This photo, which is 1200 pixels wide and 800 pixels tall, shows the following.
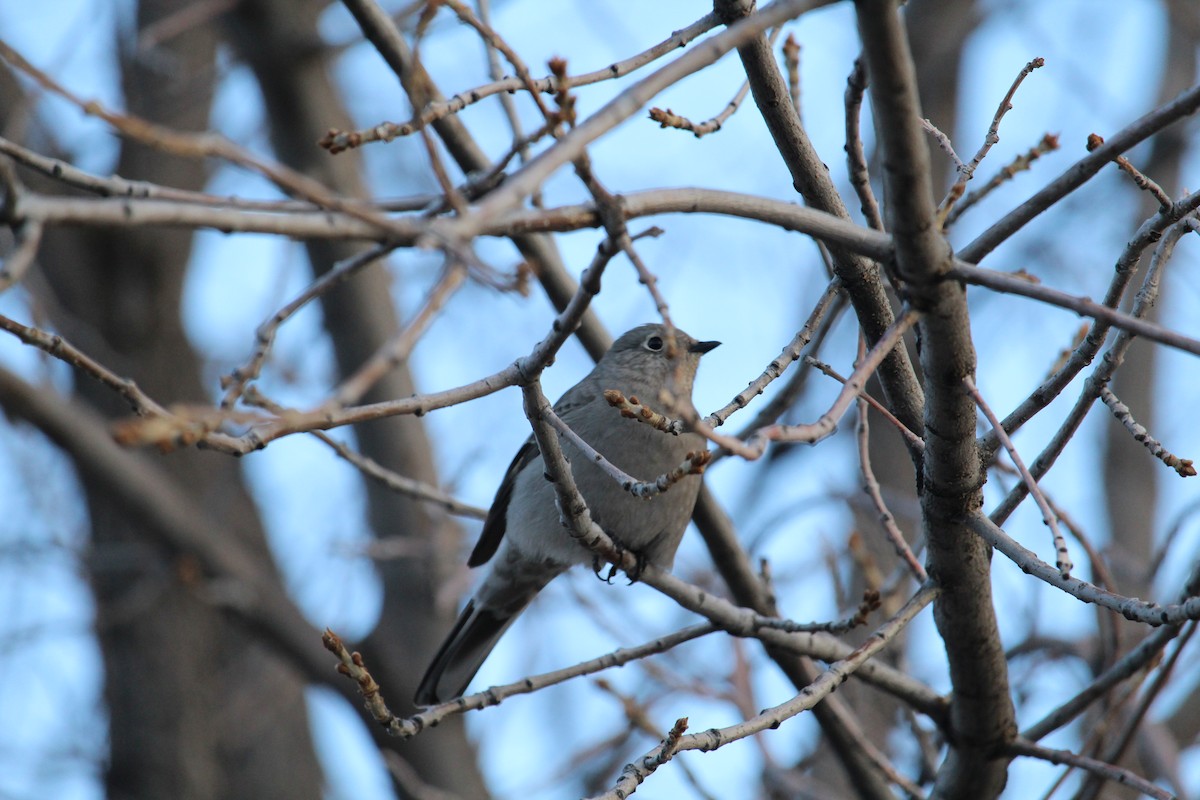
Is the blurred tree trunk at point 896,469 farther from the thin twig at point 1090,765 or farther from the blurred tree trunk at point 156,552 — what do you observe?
the blurred tree trunk at point 156,552

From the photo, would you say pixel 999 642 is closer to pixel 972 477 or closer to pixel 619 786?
pixel 972 477

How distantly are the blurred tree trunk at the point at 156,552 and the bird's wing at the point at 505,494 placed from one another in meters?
2.93

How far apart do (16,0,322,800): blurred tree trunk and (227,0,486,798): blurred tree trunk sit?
122 centimetres

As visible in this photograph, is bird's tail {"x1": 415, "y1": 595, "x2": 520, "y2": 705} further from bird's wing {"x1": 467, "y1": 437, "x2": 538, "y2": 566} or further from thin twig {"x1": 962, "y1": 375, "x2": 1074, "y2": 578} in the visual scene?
thin twig {"x1": 962, "y1": 375, "x2": 1074, "y2": 578}

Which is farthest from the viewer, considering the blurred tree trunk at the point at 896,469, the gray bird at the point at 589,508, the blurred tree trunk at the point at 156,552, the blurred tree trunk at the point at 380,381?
the blurred tree trunk at the point at 156,552

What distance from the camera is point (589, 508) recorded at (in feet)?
15.2

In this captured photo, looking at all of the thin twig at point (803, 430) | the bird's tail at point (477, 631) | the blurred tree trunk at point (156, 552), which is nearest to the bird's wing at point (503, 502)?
the bird's tail at point (477, 631)

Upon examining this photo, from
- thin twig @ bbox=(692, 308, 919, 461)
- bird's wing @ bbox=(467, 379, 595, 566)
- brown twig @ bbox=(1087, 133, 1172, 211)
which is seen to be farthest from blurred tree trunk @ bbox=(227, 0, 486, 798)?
thin twig @ bbox=(692, 308, 919, 461)

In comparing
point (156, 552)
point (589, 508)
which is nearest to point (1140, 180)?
point (589, 508)

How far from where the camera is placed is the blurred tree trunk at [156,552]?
8070 millimetres

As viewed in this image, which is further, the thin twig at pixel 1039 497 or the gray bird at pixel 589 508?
the gray bird at pixel 589 508

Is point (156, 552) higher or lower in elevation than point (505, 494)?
higher

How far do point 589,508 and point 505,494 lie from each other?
966 millimetres

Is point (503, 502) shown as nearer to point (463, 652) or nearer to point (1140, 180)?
point (463, 652)
